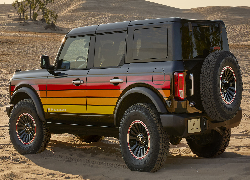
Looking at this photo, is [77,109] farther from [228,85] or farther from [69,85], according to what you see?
[228,85]

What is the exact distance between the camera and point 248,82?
54.9 ft

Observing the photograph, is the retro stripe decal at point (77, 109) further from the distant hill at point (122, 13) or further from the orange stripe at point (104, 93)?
the distant hill at point (122, 13)

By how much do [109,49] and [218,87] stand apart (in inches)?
73.9

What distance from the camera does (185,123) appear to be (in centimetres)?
537

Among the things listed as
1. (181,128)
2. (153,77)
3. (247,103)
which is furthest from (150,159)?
(247,103)

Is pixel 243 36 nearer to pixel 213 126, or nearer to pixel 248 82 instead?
pixel 248 82

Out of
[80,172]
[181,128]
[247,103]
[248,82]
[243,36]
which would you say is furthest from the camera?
[243,36]

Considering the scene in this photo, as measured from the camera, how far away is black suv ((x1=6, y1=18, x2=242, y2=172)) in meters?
5.48

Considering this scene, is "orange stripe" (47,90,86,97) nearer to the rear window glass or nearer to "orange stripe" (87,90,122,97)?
"orange stripe" (87,90,122,97)

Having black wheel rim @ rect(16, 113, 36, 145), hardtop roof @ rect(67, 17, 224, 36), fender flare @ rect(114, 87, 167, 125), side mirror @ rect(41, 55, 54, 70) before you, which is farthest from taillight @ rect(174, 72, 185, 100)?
black wheel rim @ rect(16, 113, 36, 145)

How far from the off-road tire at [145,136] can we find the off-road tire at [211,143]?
3.53ft

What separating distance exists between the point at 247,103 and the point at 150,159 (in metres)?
8.21

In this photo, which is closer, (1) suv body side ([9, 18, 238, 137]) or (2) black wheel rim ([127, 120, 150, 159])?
(1) suv body side ([9, 18, 238, 137])

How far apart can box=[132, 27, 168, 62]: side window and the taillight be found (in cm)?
40
